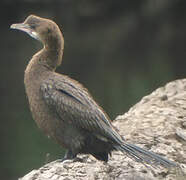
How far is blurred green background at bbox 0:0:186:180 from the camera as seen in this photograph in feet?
50.2

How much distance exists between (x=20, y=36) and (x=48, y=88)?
29.2 metres

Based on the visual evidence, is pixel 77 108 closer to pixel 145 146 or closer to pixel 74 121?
pixel 74 121

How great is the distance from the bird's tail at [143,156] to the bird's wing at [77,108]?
0.09 m

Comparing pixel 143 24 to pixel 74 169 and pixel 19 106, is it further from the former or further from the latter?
pixel 74 169

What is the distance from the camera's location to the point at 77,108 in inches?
246

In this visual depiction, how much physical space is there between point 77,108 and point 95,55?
75.9 feet

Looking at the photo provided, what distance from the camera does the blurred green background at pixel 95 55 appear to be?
603 inches

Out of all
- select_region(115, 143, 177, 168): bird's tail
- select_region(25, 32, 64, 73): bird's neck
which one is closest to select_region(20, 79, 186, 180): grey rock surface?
select_region(115, 143, 177, 168): bird's tail

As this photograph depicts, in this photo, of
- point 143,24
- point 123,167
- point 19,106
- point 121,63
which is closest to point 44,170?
point 123,167

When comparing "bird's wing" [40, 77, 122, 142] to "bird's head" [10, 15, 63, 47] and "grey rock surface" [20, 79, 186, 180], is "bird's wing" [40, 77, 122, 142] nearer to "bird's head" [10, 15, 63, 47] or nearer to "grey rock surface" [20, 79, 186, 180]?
"grey rock surface" [20, 79, 186, 180]

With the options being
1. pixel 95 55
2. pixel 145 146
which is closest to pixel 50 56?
Answer: pixel 145 146

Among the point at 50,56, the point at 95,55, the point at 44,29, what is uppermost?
the point at 44,29

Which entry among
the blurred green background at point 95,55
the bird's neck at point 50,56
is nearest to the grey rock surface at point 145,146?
the blurred green background at point 95,55

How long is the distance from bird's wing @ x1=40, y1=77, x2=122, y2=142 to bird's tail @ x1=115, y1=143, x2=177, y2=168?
9 centimetres
